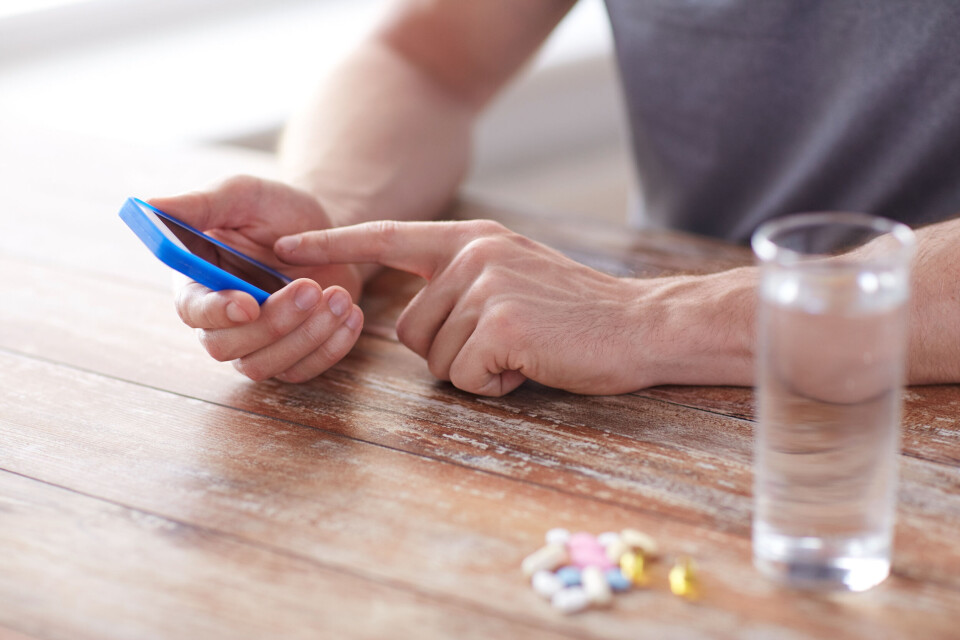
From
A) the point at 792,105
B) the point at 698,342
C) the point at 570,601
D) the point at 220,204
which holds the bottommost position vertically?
the point at 570,601

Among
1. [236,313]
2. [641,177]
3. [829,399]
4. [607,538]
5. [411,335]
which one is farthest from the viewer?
[641,177]

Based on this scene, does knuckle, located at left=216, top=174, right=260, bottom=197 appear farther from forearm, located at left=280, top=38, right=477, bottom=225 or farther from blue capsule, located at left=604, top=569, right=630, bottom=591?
blue capsule, located at left=604, top=569, right=630, bottom=591

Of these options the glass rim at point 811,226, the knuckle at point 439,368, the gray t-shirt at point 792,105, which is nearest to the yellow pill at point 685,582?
the glass rim at point 811,226

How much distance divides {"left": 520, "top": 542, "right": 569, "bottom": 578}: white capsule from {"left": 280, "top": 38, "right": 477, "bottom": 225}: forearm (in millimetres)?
595

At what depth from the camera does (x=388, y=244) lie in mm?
922

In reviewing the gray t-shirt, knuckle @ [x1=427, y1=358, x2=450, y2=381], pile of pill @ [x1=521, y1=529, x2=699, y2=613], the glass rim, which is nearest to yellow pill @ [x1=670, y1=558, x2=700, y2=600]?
pile of pill @ [x1=521, y1=529, x2=699, y2=613]

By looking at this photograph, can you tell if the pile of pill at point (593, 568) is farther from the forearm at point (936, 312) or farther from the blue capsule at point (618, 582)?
the forearm at point (936, 312)

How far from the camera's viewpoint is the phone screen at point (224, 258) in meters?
0.86

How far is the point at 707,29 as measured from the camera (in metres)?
1.32

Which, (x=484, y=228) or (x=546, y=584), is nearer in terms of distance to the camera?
(x=546, y=584)

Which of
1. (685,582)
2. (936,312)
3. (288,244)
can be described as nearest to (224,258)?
(288,244)

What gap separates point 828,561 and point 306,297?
0.47 meters

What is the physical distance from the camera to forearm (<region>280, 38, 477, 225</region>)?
3.97 feet

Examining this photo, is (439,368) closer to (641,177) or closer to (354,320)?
(354,320)
